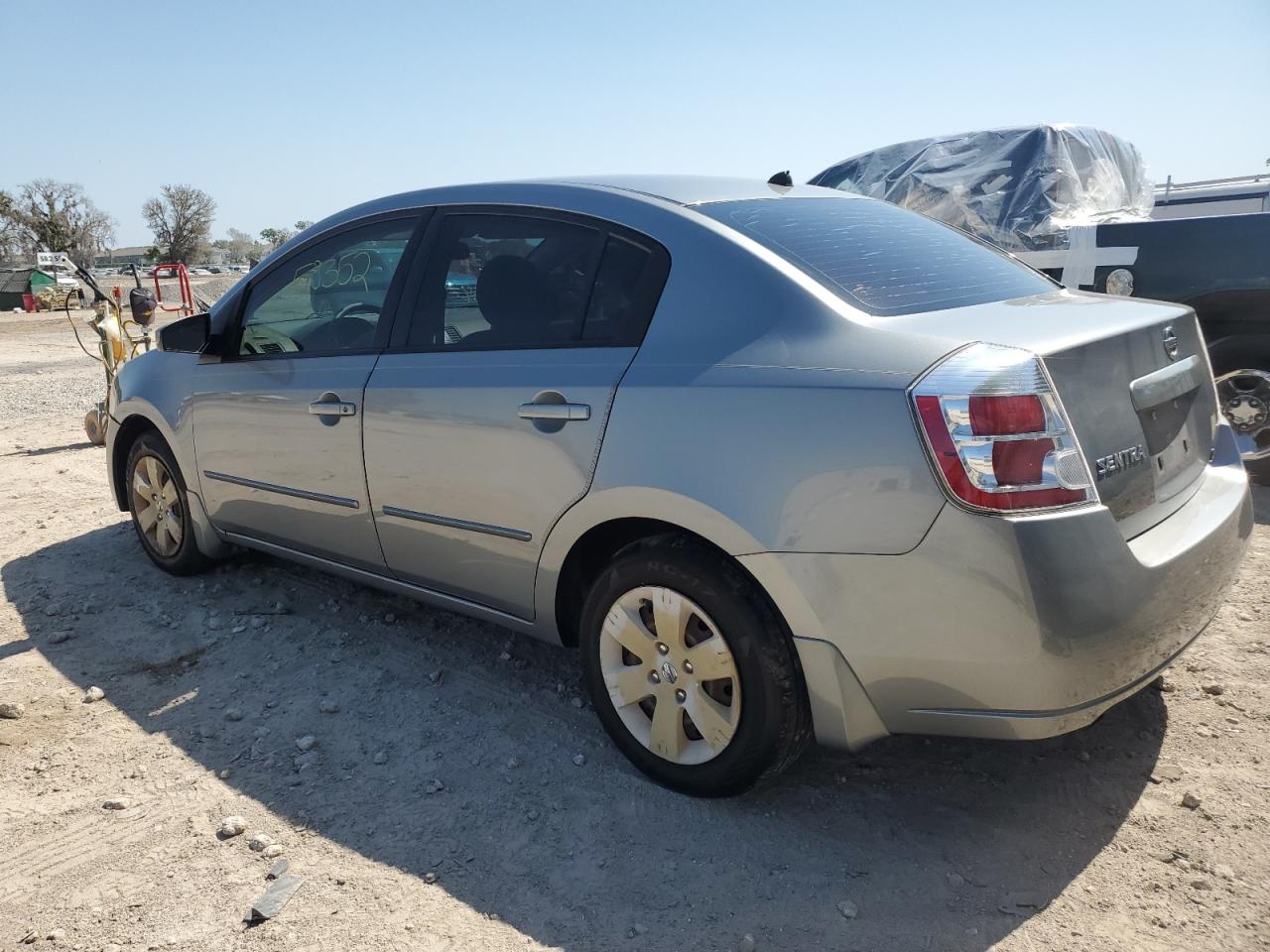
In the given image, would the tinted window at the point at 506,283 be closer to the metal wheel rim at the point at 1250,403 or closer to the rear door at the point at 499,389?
the rear door at the point at 499,389

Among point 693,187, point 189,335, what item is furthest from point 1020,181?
point 189,335

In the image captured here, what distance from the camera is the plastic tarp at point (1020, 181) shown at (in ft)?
22.9

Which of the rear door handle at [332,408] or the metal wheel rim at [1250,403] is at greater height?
the rear door handle at [332,408]

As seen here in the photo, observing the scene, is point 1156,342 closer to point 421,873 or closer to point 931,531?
point 931,531


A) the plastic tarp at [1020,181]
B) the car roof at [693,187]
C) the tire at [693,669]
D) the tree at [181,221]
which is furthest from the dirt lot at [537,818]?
the tree at [181,221]

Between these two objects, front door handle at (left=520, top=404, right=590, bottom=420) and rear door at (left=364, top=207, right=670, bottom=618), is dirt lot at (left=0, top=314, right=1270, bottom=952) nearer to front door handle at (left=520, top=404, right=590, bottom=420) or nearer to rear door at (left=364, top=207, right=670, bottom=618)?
rear door at (left=364, top=207, right=670, bottom=618)

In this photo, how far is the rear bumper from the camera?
2070mm

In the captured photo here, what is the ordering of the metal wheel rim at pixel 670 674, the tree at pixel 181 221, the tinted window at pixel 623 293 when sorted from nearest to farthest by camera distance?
the metal wheel rim at pixel 670 674 → the tinted window at pixel 623 293 → the tree at pixel 181 221

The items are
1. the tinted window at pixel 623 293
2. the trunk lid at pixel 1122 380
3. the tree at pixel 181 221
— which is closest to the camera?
the trunk lid at pixel 1122 380

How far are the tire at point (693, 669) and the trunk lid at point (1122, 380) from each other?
80 cm

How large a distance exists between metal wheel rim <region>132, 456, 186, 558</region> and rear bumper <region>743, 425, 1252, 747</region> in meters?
3.29

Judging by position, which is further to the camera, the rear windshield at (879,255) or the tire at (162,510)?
the tire at (162,510)

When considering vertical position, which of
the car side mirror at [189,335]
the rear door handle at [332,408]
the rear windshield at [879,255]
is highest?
the rear windshield at [879,255]

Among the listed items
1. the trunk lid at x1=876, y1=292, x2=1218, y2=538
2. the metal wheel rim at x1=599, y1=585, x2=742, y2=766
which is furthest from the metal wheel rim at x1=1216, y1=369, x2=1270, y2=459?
the metal wheel rim at x1=599, y1=585, x2=742, y2=766
